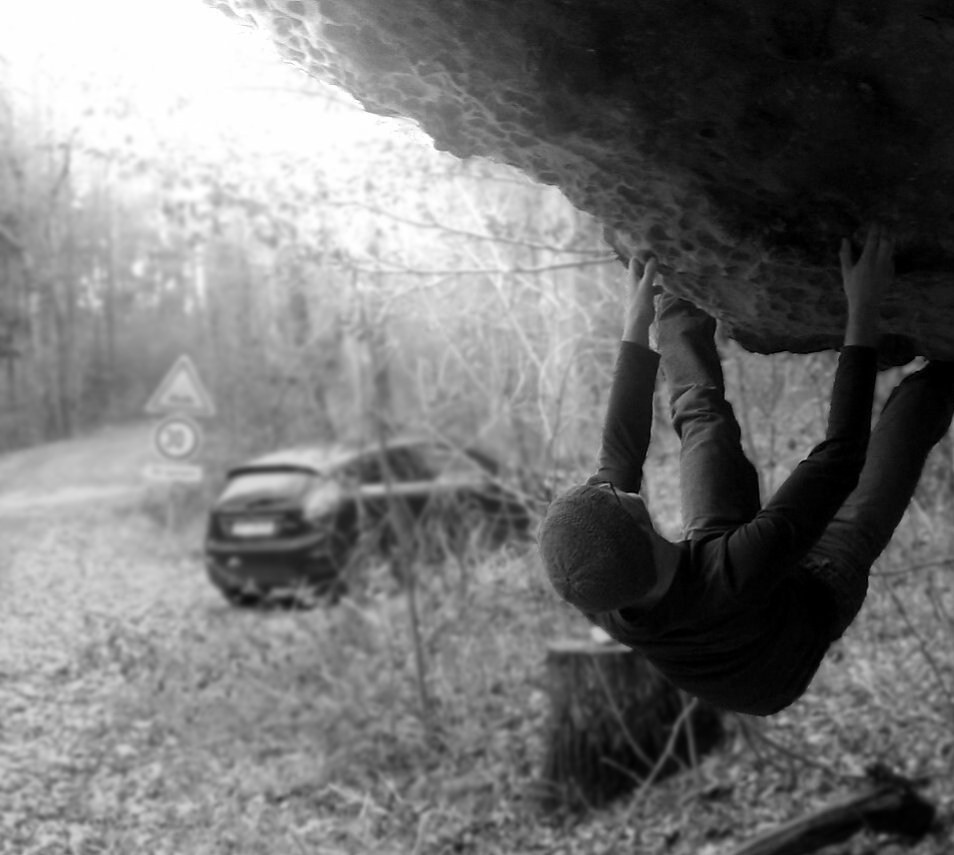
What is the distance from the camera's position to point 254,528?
978cm

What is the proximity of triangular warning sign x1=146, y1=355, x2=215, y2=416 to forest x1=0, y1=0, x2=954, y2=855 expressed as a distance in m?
1.16

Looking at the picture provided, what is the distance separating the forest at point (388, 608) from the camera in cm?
562

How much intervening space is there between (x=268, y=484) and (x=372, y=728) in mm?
3491

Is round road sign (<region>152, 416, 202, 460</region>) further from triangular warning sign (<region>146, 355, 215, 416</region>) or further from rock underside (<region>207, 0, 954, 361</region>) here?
rock underside (<region>207, 0, 954, 361</region>)

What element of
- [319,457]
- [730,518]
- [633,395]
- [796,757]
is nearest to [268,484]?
[319,457]

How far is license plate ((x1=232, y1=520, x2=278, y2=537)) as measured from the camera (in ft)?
31.7

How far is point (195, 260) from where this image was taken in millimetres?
13359

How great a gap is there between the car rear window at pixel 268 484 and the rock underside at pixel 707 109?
282 inches

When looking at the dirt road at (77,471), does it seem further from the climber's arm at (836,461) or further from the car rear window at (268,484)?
the climber's arm at (836,461)

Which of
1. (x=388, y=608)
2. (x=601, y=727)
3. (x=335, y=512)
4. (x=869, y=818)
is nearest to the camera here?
(x=869, y=818)

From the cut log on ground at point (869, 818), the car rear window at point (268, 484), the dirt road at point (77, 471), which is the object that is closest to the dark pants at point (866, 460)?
the cut log on ground at point (869, 818)

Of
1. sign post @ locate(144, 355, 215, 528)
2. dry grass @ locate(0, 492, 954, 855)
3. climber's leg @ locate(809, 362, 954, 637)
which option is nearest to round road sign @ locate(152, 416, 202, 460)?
sign post @ locate(144, 355, 215, 528)

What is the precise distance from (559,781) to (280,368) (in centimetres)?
836

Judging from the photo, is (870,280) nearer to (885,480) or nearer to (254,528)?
(885,480)
